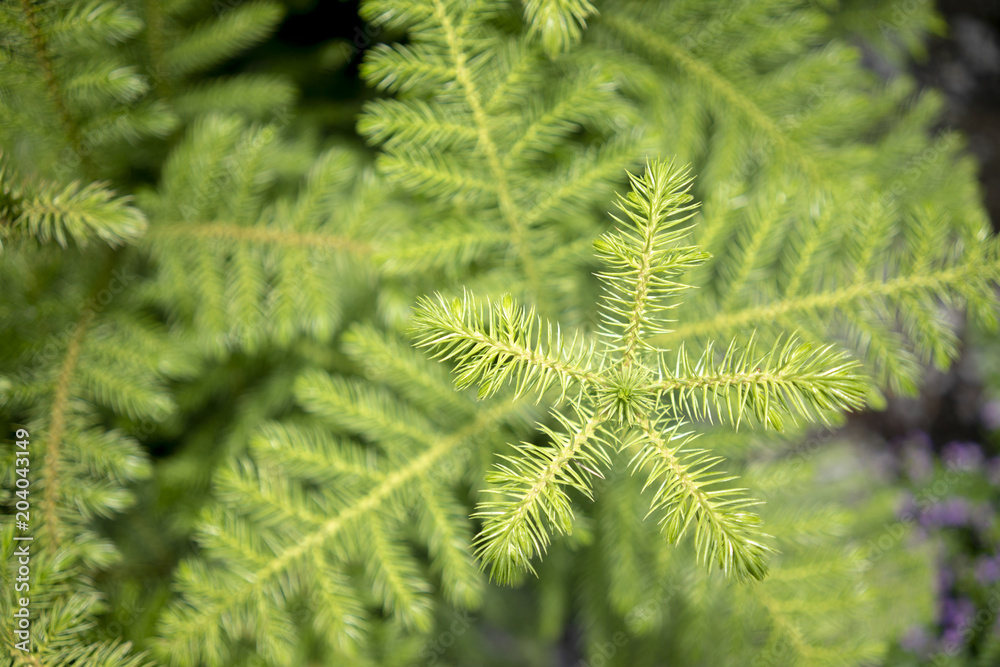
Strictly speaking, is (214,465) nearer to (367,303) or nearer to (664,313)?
(367,303)

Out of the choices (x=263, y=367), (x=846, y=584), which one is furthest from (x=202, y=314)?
(x=846, y=584)

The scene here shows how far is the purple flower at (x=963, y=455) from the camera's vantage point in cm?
218

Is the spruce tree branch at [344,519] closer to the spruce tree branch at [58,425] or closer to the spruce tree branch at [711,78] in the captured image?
the spruce tree branch at [58,425]

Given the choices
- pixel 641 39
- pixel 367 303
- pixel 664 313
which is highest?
pixel 641 39

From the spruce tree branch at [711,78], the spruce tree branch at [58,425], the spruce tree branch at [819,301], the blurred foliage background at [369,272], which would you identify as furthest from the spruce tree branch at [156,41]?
the spruce tree branch at [819,301]

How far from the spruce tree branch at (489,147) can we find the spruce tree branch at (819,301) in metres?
0.26

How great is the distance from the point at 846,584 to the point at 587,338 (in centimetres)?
74

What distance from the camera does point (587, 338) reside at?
106 cm

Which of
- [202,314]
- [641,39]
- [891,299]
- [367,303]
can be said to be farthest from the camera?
[367,303]

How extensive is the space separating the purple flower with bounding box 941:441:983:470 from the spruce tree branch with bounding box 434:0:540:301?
217cm

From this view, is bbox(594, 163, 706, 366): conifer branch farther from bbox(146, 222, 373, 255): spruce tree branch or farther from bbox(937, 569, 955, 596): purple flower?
bbox(937, 569, 955, 596): purple flower

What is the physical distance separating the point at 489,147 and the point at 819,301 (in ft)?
1.98

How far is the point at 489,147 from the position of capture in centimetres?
90

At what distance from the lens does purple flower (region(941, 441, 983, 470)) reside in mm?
2178
